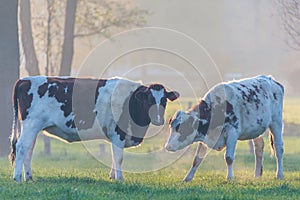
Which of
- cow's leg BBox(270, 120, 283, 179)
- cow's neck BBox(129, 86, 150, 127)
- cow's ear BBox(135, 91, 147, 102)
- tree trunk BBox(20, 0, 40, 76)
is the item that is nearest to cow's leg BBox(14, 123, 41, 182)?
cow's neck BBox(129, 86, 150, 127)

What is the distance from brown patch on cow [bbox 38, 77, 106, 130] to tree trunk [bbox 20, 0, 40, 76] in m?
18.1

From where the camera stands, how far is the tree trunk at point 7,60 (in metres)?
22.4

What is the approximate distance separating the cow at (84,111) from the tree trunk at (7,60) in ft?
24.7

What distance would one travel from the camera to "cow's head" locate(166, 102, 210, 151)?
605 inches

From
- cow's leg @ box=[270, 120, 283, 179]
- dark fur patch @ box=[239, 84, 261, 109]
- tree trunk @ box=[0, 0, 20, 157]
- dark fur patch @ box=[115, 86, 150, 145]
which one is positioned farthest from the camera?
tree trunk @ box=[0, 0, 20, 157]

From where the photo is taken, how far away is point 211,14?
8925cm

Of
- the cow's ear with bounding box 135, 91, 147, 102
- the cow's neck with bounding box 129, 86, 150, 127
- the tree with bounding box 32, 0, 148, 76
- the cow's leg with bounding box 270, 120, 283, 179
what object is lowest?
the cow's leg with bounding box 270, 120, 283, 179

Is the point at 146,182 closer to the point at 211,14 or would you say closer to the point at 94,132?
the point at 94,132

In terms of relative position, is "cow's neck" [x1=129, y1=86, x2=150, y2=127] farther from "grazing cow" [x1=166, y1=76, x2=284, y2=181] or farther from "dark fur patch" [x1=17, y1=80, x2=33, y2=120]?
"dark fur patch" [x1=17, y1=80, x2=33, y2=120]

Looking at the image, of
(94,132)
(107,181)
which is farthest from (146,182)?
(94,132)

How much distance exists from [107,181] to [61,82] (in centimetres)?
241

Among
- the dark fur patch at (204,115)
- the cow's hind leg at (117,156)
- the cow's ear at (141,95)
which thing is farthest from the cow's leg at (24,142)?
the dark fur patch at (204,115)

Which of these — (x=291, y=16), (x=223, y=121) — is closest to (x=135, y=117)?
(x=223, y=121)

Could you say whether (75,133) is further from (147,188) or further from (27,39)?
(27,39)
